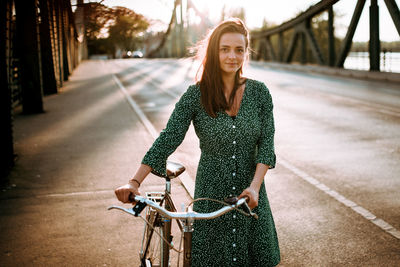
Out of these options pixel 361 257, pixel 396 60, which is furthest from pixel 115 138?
pixel 396 60

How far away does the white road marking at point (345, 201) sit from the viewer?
188 inches

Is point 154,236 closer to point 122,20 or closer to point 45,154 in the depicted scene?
point 122,20

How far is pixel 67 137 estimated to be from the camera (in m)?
10.4

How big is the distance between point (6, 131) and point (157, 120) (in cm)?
534

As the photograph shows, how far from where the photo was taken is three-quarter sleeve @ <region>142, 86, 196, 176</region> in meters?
2.62

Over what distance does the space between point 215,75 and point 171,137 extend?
420 mm

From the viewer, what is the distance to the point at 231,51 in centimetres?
269

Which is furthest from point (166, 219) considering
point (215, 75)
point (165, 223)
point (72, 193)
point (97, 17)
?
point (72, 193)

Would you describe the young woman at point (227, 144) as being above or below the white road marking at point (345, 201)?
above

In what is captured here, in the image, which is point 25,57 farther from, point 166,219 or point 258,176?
point 258,176

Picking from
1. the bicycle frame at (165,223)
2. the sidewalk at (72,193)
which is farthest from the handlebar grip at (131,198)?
→ the sidewalk at (72,193)

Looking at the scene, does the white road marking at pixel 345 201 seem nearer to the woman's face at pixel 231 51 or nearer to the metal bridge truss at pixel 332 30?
the woman's face at pixel 231 51

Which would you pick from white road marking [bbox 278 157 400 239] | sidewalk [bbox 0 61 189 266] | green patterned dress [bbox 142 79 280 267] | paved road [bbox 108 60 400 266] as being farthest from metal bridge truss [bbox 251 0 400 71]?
green patterned dress [bbox 142 79 280 267]

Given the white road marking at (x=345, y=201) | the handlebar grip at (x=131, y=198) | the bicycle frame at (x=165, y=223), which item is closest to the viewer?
the handlebar grip at (x=131, y=198)
